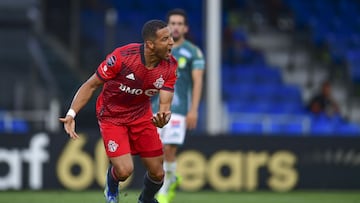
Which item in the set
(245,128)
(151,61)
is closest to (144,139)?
(151,61)

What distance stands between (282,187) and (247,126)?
2824 mm

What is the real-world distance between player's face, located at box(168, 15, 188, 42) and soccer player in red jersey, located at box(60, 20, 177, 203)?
2.29m

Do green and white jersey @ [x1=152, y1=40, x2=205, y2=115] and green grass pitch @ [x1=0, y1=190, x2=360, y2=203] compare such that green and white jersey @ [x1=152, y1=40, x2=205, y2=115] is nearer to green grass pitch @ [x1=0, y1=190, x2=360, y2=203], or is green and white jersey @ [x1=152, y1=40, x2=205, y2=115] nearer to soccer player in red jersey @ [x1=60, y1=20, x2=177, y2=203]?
green grass pitch @ [x1=0, y1=190, x2=360, y2=203]

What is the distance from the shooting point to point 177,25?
1277cm

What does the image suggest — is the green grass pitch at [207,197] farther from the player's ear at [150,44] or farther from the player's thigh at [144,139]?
the player's ear at [150,44]

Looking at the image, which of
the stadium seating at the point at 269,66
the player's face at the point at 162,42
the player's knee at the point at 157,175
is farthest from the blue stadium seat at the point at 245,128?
the player's face at the point at 162,42

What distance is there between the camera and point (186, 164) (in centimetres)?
1700

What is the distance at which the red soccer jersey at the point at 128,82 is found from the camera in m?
10.1

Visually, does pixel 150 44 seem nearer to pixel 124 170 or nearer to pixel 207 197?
pixel 124 170

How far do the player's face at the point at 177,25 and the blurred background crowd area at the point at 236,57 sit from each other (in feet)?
20.4

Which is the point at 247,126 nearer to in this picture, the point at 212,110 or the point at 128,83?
the point at 212,110

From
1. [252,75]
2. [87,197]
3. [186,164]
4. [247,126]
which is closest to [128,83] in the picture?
[87,197]

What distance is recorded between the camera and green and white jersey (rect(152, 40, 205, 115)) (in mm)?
12953

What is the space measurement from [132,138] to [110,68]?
3.05 feet
